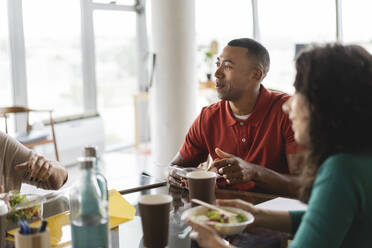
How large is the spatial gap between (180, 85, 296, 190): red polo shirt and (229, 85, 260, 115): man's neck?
0.03 metres

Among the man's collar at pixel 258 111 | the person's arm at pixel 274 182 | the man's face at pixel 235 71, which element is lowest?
the person's arm at pixel 274 182

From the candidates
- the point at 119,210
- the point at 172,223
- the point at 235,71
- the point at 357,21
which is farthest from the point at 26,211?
the point at 357,21

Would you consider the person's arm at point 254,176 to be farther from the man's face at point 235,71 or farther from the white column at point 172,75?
the white column at point 172,75

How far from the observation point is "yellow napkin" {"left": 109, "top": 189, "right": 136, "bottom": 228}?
4.42 ft

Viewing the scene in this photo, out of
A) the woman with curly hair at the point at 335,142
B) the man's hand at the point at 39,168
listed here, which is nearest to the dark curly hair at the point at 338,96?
the woman with curly hair at the point at 335,142

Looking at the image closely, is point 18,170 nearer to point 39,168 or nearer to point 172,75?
point 39,168

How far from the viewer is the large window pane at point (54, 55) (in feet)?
16.1

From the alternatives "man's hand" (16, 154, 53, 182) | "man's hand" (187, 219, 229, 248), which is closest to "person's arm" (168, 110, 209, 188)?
"man's hand" (16, 154, 53, 182)

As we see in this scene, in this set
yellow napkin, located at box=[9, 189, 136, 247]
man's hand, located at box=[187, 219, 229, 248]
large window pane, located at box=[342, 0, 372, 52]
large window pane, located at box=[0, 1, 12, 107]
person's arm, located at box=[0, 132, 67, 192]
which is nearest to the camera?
man's hand, located at box=[187, 219, 229, 248]

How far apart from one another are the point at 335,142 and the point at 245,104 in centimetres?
111

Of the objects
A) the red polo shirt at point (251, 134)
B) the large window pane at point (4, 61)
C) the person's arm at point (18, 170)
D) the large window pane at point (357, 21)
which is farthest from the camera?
the large window pane at point (357, 21)

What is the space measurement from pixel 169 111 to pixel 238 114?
2.03 metres

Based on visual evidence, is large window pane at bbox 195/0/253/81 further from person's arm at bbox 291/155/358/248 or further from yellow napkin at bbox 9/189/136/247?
person's arm at bbox 291/155/358/248

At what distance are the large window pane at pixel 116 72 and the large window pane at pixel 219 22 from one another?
3.30 ft
